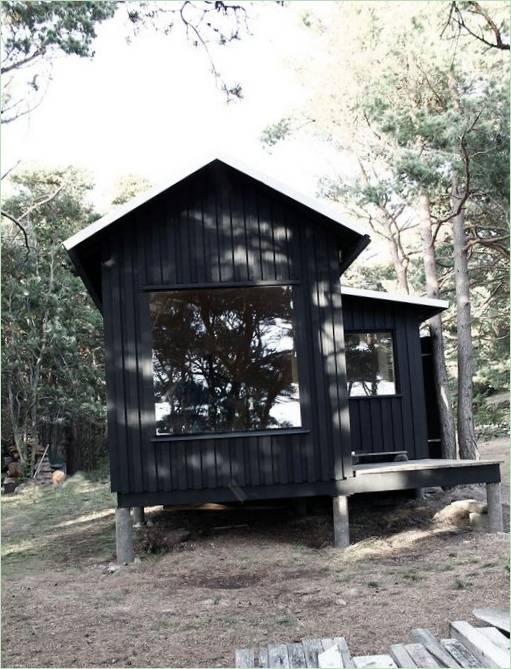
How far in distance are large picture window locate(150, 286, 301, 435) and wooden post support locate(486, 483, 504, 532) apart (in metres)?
2.60

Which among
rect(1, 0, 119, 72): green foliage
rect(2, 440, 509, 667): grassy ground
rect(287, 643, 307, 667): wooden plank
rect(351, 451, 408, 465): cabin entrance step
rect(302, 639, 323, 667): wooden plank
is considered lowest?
rect(2, 440, 509, 667): grassy ground

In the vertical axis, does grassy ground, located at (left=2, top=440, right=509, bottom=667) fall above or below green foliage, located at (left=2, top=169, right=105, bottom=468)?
below

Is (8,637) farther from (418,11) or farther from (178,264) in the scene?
(418,11)

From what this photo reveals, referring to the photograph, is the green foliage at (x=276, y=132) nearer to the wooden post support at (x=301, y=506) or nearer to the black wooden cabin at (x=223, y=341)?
the black wooden cabin at (x=223, y=341)

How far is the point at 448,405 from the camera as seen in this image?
43.4 feet

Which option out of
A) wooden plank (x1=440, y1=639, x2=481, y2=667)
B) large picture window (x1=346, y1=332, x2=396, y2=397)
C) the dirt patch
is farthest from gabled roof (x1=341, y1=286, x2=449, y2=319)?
wooden plank (x1=440, y1=639, x2=481, y2=667)

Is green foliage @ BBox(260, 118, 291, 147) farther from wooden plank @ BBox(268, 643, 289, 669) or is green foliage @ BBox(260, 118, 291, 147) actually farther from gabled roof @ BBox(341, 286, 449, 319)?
wooden plank @ BBox(268, 643, 289, 669)

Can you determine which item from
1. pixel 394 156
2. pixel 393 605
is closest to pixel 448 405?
pixel 394 156

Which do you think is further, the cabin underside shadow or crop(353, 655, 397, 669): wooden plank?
the cabin underside shadow

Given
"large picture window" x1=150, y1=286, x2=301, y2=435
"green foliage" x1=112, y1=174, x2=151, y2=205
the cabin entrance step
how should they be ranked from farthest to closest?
"green foliage" x1=112, y1=174, x2=151, y2=205
the cabin entrance step
"large picture window" x1=150, y1=286, x2=301, y2=435

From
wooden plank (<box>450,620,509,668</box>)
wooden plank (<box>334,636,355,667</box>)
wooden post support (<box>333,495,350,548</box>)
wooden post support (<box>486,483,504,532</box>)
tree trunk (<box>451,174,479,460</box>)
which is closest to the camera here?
wooden plank (<box>450,620,509,668</box>)

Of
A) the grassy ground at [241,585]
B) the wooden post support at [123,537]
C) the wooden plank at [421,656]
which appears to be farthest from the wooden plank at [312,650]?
the wooden post support at [123,537]

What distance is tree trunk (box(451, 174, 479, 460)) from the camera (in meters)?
13.9

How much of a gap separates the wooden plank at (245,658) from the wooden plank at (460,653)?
3.81ft
